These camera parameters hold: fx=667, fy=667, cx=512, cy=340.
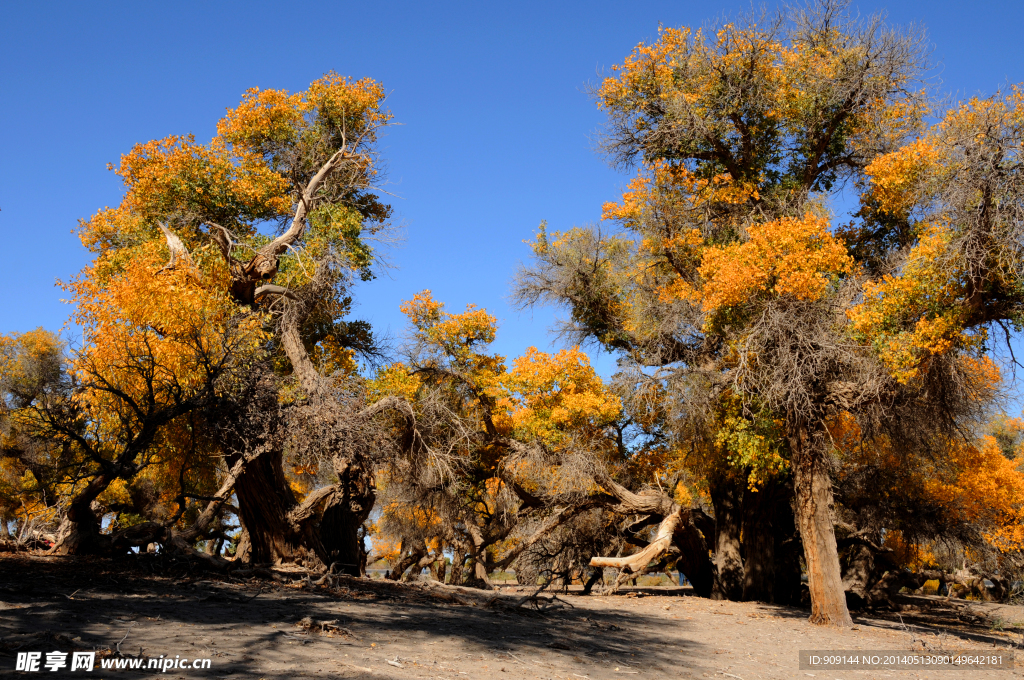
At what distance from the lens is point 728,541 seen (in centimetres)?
1759

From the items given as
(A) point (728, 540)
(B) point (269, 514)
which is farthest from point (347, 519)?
(A) point (728, 540)

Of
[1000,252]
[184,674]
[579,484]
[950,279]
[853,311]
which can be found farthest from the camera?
[579,484]

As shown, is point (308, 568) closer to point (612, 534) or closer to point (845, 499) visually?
point (612, 534)

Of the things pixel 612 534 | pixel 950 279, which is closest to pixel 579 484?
pixel 612 534

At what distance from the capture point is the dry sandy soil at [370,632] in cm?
524

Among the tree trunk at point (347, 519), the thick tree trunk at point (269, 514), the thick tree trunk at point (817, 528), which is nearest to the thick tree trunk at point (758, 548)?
the thick tree trunk at point (817, 528)

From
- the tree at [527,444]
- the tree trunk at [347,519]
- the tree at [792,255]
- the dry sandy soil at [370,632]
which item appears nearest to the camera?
the dry sandy soil at [370,632]

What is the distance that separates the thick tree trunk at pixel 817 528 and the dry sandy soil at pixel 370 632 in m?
0.45

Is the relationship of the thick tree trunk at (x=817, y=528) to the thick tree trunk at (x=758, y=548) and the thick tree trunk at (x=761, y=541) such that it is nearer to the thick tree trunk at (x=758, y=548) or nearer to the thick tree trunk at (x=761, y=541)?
the thick tree trunk at (x=761, y=541)

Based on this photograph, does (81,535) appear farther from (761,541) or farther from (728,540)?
(761,541)

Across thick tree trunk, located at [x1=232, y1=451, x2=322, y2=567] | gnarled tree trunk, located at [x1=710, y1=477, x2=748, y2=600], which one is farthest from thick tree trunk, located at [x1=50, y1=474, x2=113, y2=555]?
gnarled tree trunk, located at [x1=710, y1=477, x2=748, y2=600]

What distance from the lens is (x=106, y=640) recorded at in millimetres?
5156

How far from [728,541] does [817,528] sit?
573 cm

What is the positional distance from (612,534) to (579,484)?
15.7 ft
